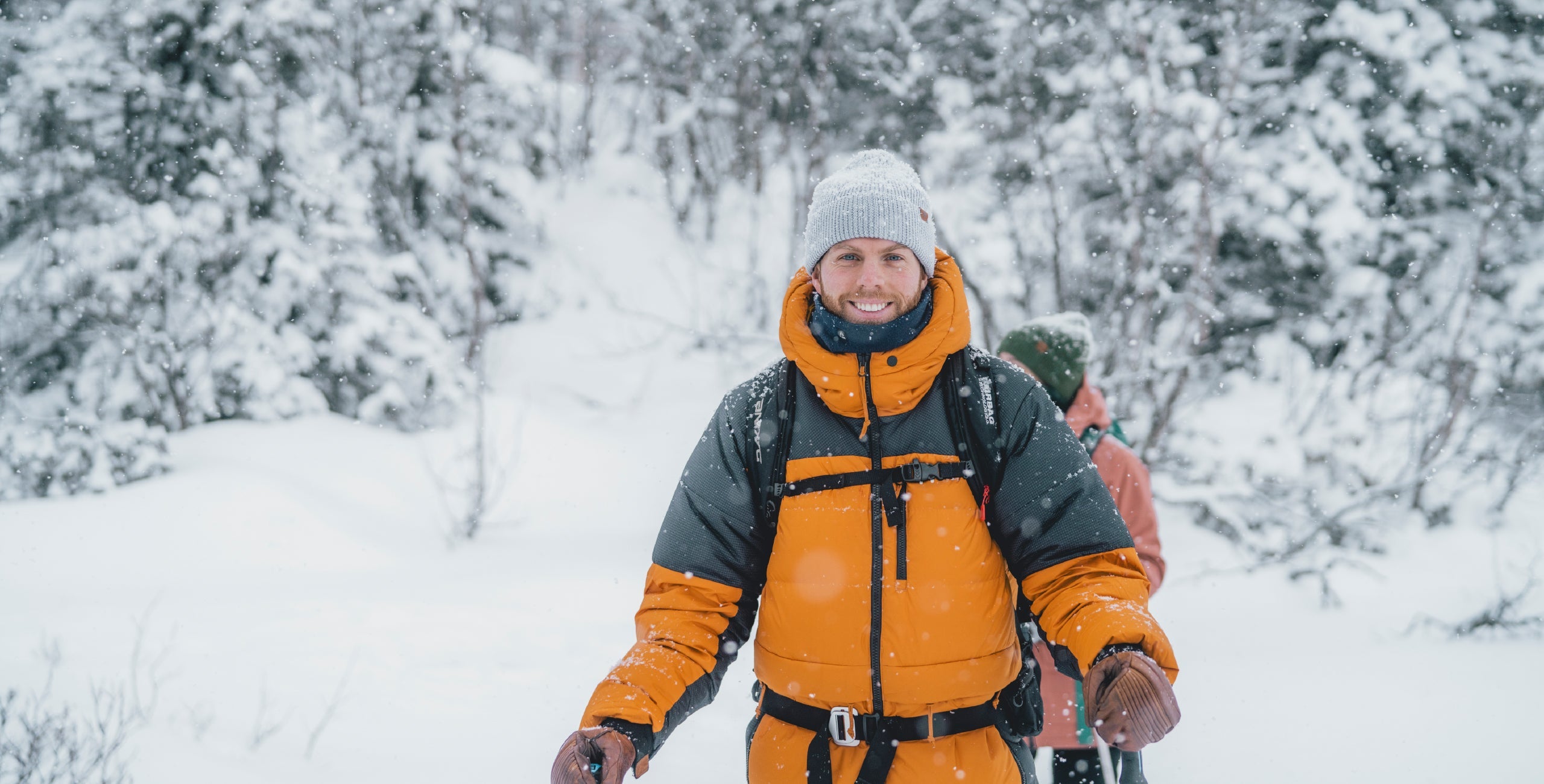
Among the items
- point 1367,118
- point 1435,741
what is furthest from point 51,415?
point 1367,118

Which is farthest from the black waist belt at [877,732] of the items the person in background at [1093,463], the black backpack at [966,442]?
the person in background at [1093,463]

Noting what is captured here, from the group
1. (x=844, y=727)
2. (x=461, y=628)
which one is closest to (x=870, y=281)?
(x=844, y=727)

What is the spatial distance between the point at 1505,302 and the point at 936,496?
11904 millimetres

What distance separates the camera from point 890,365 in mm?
1629

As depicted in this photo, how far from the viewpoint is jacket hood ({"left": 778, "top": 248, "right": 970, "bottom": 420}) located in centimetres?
163

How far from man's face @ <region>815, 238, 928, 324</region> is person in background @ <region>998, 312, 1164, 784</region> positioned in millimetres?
862

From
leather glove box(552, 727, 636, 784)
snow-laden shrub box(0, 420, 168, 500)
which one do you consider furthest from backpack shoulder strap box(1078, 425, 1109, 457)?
snow-laden shrub box(0, 420, 168, 500)

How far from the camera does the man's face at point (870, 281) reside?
1.74m

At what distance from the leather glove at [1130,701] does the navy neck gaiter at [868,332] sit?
0.71 metres

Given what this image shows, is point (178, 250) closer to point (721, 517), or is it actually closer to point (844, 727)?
point (721, 517)

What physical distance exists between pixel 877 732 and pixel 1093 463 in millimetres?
1206

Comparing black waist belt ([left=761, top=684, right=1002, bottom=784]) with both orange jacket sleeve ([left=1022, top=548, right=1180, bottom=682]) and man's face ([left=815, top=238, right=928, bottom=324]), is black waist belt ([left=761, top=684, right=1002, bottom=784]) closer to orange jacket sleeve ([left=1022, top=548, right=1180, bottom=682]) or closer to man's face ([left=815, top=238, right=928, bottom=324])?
orange jacket sleeve ([left=1022, top=548, right=1180, bottom=682])

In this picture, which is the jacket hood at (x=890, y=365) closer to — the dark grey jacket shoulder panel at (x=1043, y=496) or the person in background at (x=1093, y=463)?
the dark grey jacket shoulder panel at (x=1043, y=496)

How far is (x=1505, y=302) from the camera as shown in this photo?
388 inches
